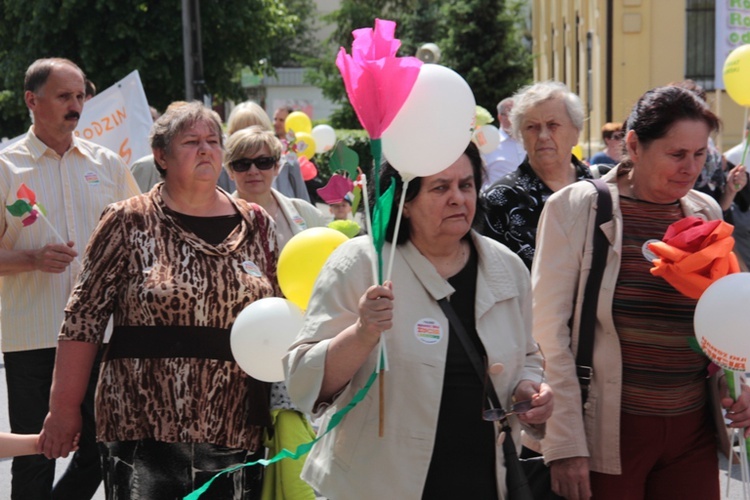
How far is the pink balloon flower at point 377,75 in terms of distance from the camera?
10.1 ft

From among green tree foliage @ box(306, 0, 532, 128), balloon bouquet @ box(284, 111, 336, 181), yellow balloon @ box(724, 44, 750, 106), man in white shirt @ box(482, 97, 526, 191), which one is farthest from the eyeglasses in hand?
green tree foliage @ box(306, 0, 532, 128)

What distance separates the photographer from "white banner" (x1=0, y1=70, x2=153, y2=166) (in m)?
9.48

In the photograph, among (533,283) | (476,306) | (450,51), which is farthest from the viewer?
(450,51)

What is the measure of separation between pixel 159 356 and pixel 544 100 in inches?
90.0

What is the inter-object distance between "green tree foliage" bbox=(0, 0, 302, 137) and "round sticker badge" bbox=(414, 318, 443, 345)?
23841mm

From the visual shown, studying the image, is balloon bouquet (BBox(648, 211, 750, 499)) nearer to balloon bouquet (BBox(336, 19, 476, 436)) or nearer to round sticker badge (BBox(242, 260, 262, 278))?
balloon bouquet (BBox(336, 19, 476, 436))

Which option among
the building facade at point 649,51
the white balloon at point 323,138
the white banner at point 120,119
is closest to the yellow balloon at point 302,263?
the white banner at point 120,119

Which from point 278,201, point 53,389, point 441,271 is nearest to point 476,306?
point 441,271

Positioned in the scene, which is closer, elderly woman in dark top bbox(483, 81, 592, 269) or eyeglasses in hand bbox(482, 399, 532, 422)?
eyeglasses in hand bbox(482, 399, 532, 422)

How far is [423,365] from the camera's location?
316cm

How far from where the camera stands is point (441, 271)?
335 centimetres

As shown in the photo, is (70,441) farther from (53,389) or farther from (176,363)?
(176,363)

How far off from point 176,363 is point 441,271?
1150mm

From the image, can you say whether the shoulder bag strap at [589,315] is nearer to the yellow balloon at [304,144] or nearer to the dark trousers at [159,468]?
the dark trousers at [159,468]
